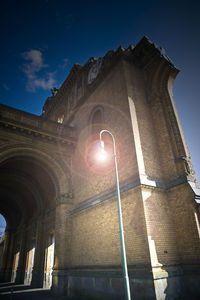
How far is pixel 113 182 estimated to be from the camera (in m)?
10.4

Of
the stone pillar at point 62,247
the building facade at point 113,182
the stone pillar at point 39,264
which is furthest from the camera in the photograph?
the stone pillar at point 39,264

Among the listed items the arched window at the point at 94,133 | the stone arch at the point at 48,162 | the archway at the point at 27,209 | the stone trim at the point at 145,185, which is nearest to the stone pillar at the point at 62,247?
the stone arch at the point at 48,162

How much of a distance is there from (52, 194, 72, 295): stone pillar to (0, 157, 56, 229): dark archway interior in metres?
2.03

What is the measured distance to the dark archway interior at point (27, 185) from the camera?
1541 cm

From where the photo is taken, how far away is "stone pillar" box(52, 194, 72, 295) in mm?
11736

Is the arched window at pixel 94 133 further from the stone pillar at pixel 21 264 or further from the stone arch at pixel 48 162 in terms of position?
the stone pillar at pixel 21 264

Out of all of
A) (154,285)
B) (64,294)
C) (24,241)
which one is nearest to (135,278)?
(154,285)

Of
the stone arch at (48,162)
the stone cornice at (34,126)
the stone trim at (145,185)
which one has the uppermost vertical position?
the stone cornice at (34,126)

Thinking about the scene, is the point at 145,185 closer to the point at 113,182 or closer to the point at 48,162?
the point at 113,182

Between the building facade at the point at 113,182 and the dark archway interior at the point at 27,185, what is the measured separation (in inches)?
4.7

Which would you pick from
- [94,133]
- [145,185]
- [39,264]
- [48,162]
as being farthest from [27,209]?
[145,185]

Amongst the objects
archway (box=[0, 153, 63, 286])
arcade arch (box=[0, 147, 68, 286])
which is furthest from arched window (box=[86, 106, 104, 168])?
archway (box=[0, 153, 63, 286])

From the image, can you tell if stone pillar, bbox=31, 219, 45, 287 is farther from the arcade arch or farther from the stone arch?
the stone arch

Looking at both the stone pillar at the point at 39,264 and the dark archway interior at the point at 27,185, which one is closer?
the dark archway interior at the point at 27,185
